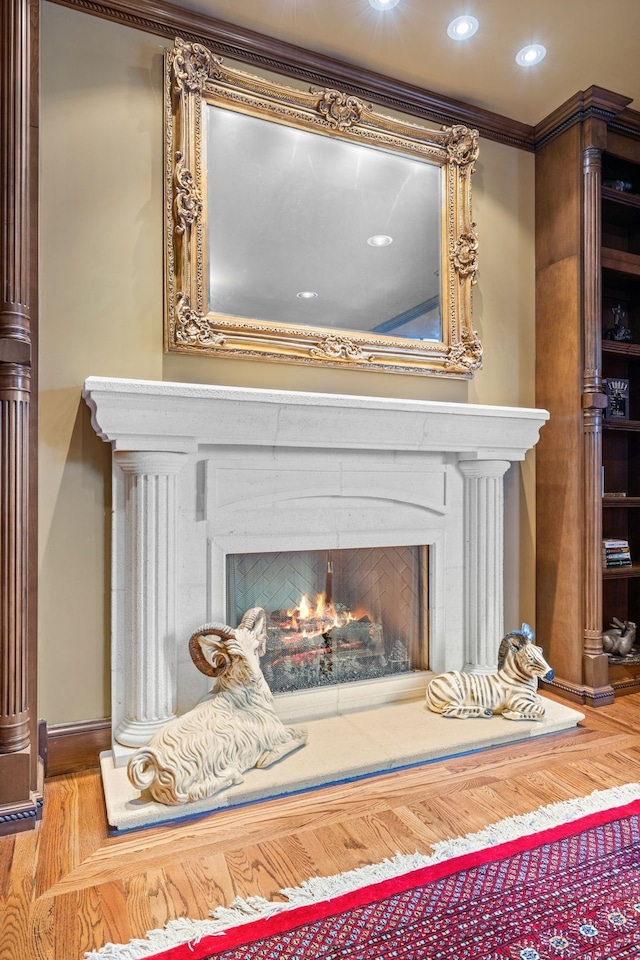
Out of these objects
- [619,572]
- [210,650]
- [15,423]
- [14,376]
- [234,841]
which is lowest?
[234,841]

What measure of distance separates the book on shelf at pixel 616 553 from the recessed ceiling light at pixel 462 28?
2448 millimetres

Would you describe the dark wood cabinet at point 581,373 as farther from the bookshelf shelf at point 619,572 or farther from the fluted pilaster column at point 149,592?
the fluted pilaster column at point 149,592

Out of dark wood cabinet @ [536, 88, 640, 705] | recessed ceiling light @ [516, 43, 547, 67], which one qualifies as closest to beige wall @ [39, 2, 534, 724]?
recessed ceiling light @ [516, 43, 547, 67]

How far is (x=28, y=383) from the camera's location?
1.87m

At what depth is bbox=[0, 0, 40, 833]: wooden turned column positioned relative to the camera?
179 centimetres

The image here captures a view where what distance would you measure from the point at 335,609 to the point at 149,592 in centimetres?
91

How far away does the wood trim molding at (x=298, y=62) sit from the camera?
2.25 m

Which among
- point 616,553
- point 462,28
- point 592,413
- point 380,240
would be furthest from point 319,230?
point 616,553

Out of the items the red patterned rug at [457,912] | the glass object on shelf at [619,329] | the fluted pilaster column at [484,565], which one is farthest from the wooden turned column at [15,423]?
the glass object on shelf at [619,329]

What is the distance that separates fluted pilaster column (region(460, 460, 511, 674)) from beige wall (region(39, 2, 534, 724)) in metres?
1.36

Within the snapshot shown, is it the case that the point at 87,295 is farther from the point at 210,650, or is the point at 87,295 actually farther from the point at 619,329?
the point at 619,329

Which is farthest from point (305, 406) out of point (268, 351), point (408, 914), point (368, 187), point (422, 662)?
point (408, 914)

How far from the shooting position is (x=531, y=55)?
253 cm

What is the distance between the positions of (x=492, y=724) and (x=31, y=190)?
2.67 metres
